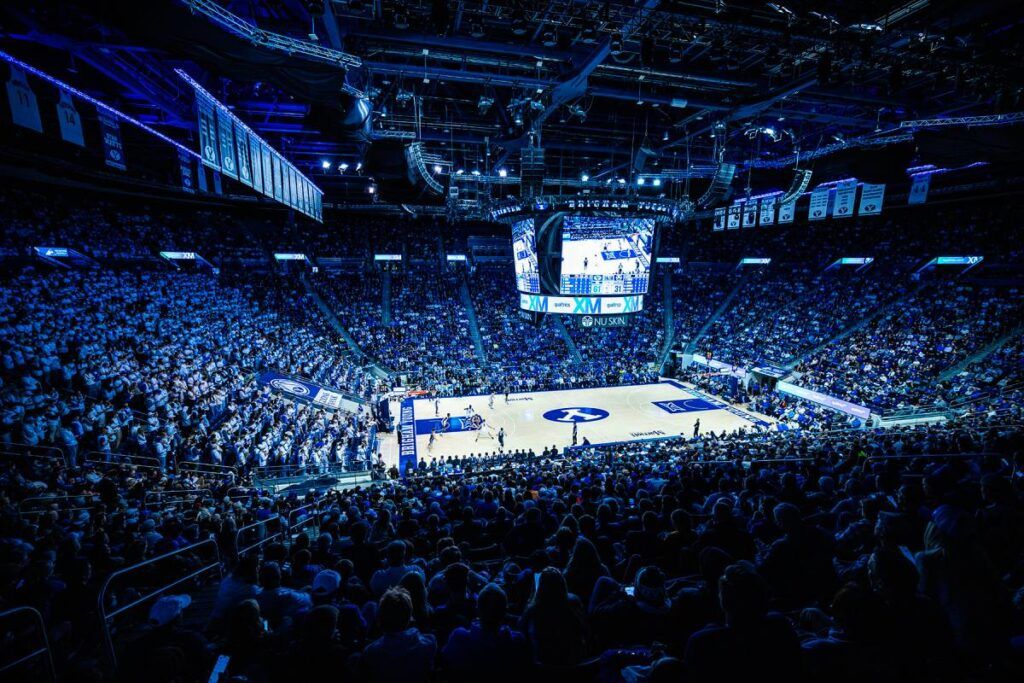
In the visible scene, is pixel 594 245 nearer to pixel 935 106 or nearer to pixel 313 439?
pixel 935 106

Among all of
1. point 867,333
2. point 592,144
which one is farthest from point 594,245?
point 867,333

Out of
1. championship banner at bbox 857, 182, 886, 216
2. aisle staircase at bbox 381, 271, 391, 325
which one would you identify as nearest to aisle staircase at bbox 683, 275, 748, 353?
championship banner at bbox 857, 182, 886, 216

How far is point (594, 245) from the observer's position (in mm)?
21578

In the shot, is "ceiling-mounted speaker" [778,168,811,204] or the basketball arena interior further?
"ceiling-mounted speaker" [778,168,811,204]

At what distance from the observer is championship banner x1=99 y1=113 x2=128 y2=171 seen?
969 cm

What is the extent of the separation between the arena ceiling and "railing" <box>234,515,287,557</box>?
656cm

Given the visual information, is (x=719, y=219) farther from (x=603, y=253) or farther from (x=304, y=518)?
(x=304, y=518)

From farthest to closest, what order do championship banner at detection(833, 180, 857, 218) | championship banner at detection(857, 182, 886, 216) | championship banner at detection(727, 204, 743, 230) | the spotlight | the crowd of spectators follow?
1. championship banner at detection(727, 204, 743, 230)
2. championship banner at detection(833, 180, 857, 218)
3. championship banner at detection(857, 182, 886, 216)
4. the spotlight
5. the crowd of spectators

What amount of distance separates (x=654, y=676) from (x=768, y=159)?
90.6 feet

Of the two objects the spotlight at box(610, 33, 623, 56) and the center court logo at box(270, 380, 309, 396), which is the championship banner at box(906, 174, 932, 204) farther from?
the center court logo at box(270, 380, 309, 396)

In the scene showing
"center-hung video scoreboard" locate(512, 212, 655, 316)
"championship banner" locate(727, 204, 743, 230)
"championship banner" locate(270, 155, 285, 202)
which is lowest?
"center-hung video scoreboard" locate(512, 212, 655, 316)

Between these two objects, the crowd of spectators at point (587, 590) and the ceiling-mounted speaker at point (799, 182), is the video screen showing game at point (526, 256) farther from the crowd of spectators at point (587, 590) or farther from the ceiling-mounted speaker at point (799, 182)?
the crowd of spectators at point (587, 590)

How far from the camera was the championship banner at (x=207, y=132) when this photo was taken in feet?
26.8

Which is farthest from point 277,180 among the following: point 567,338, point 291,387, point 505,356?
point 567,338
